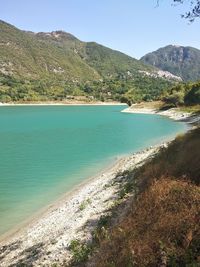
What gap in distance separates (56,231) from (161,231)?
9599mm

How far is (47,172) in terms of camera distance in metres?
47.2

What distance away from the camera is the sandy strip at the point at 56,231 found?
1884cm

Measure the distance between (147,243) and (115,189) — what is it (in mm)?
15902

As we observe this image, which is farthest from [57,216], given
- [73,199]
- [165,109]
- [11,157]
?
[165,109]

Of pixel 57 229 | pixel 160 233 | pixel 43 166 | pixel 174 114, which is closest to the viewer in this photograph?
pixel 160 233

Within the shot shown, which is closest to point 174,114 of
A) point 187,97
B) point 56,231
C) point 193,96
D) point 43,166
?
point 193,96

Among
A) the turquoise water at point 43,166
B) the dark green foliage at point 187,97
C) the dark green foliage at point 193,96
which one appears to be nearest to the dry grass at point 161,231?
the turquoise water at point 43,166

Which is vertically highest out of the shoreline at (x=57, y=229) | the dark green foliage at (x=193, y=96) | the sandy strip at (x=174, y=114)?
the dark green foliage at (x=193, y=96)

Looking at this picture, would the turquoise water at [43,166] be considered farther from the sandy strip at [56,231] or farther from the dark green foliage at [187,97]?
the dark green foliage at [187,97]

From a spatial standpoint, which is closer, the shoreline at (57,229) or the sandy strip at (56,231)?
the sandy strip at (56,231)

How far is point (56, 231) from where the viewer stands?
894 inches

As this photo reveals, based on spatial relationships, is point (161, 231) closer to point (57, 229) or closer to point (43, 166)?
point (57, 229)

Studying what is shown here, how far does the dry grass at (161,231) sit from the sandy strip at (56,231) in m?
3.10

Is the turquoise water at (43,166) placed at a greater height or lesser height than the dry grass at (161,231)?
lesser
